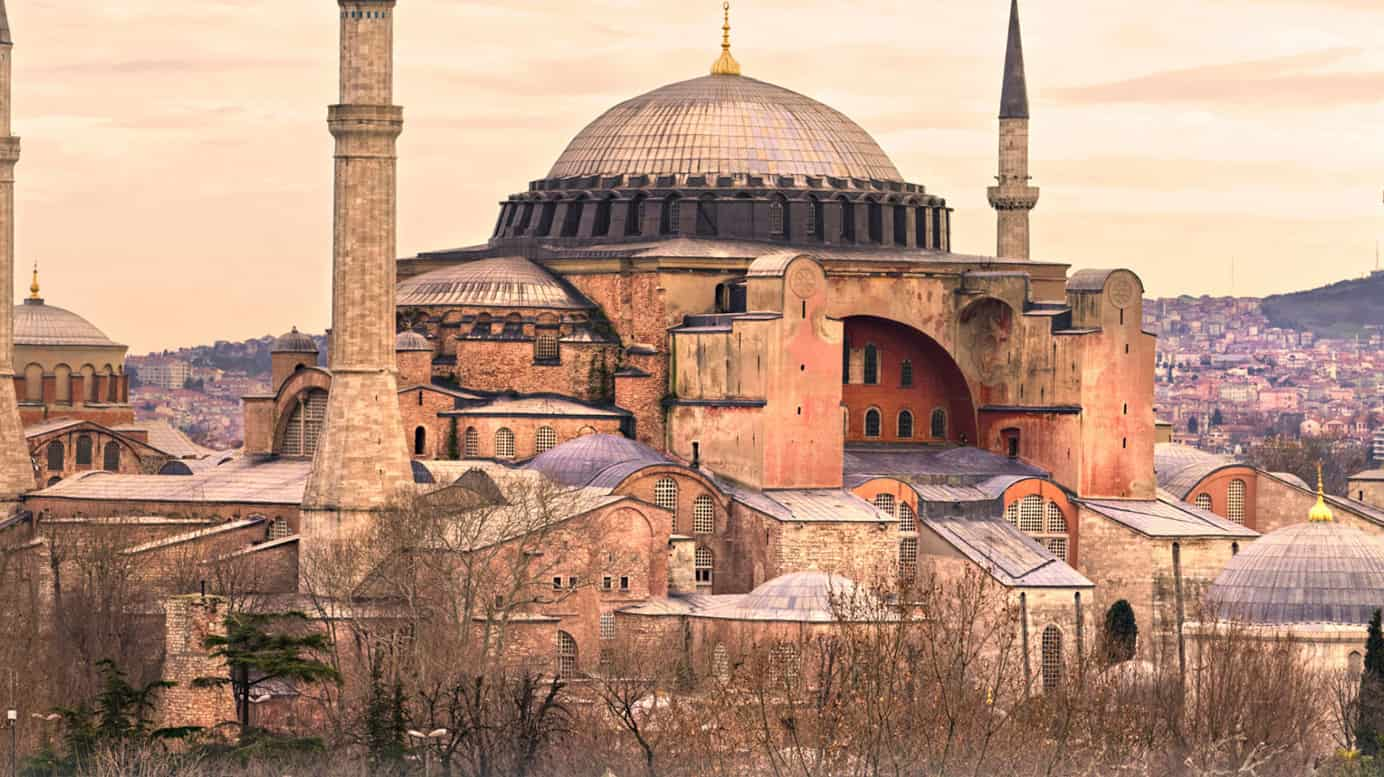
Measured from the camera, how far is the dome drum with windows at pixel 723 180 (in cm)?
7131

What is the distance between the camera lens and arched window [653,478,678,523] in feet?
209

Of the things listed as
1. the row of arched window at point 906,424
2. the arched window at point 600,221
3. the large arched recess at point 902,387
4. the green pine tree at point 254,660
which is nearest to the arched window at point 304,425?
the arched window at point 600,221

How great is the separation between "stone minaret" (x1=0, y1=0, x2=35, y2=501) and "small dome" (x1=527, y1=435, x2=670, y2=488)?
942cm

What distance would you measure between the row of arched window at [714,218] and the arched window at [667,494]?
8.28 metres

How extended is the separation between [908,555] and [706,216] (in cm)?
904

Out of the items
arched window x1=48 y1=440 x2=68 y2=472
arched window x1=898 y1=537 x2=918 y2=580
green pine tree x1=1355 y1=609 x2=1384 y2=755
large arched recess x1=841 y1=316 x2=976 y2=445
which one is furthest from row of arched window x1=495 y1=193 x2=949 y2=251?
green pine tree x1=1355 y1=609 x2=1384 y2=755

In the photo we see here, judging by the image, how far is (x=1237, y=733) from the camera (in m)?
54.1

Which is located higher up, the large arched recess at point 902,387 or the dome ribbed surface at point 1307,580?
the large arched recess at point 902,387

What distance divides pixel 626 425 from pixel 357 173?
26.7 feet

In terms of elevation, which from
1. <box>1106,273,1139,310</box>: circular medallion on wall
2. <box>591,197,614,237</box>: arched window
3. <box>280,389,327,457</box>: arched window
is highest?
<box>591,197,614,237</box>: arched window

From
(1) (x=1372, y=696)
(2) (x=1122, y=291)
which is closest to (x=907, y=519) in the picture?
(2) (x=1122, y=291)

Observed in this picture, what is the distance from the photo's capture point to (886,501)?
65.8 meters

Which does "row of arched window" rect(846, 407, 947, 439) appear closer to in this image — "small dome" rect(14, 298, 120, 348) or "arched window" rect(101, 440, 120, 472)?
"arched window" rect(101, 440, 120, 472)

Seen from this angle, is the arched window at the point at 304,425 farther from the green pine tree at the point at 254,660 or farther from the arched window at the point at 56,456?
the green pine tree at the point at 254,660
